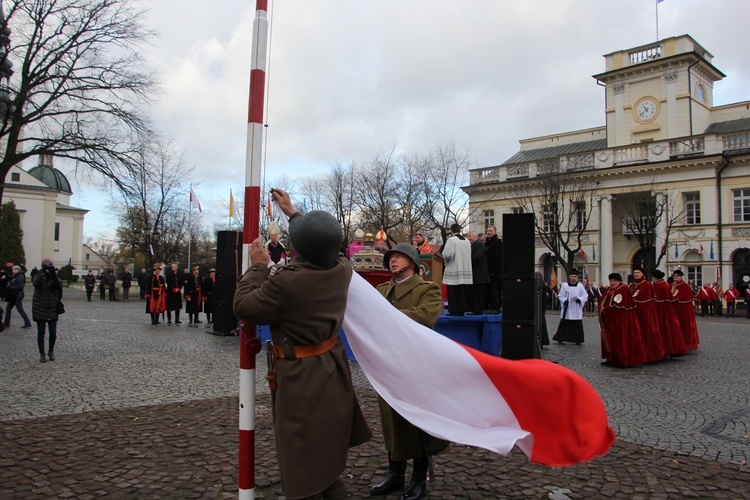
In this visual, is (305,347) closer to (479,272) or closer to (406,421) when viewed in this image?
(406,421)

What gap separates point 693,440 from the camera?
5.66 metres

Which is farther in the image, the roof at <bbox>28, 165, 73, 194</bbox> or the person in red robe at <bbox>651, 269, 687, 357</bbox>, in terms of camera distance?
the roof at <bbox>28, 165, 73, 194</bbox>

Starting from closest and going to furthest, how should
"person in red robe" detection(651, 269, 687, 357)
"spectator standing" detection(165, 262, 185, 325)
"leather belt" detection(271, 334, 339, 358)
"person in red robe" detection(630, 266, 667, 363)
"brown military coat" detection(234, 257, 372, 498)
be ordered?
1. "brown military coat" detection(234, 257, 372, 498)
2. "leather belt" detection(271, 334, 339, 358)
3. "person in red robe" detection(630, 266, 667, 363)
4. "person in red robe" detection(651, 269, 687, 357)
5. "spectator standing" detection(165, 262, 185, 325)

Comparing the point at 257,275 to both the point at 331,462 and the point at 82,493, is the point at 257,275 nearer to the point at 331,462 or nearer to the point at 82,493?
the point at 331,462

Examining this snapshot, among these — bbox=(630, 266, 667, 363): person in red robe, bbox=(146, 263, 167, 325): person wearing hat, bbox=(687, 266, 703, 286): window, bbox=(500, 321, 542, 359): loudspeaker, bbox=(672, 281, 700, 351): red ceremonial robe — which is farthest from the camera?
bbox=(687, 266, 703, 286): window

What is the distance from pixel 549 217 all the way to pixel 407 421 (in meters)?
37.4

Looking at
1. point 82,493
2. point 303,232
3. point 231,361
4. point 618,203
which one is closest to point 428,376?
point 303,232

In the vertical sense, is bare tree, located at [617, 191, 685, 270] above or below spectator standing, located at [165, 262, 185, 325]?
above

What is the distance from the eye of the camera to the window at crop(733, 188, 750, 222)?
34500 mm

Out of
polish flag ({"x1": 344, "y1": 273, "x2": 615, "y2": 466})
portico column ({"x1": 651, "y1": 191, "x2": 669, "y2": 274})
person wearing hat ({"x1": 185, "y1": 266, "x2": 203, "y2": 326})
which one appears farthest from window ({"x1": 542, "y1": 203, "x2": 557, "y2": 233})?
polish flag ({"x1": 344, "y1": 273, "x2": 615, "y2": 466})

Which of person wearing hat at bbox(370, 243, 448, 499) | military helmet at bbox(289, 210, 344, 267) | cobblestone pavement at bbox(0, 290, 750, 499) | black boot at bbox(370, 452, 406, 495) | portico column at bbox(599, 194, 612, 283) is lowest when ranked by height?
cobblestone pavement at bbox(0, 290, 750, 499)

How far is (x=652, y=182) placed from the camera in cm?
3716

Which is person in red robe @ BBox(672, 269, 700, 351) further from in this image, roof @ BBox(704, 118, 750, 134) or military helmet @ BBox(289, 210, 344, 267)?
roof @ BBox(704, 118, 750, 134)

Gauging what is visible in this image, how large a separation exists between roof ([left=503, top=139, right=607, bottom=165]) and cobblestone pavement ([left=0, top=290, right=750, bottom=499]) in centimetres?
3659
